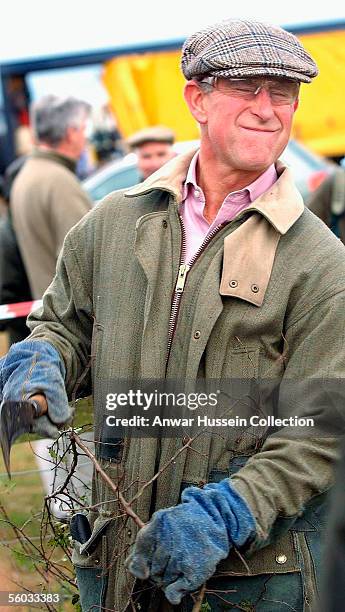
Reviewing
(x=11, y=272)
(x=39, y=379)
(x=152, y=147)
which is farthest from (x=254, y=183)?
(x=152, y=147)

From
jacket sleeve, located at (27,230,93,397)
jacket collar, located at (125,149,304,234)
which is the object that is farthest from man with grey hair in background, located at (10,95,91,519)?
jacket collar, located at (125,149,304,234)

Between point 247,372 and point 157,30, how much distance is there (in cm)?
1150

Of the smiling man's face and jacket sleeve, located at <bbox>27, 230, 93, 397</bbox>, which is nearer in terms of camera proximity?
the smiling man's face

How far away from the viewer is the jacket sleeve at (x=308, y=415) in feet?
8.00

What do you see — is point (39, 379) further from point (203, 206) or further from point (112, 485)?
point (203, 206)

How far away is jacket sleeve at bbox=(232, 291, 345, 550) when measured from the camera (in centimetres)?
244

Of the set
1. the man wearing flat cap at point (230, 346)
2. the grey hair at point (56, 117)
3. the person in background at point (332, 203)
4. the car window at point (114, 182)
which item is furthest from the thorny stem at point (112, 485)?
the car window at point (114, 182)

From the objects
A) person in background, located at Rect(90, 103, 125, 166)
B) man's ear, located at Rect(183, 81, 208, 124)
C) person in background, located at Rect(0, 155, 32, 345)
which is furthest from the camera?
person in background, located at Rect(90, 103, 125, 166)

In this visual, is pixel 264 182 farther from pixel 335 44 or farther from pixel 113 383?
pixel 335 44

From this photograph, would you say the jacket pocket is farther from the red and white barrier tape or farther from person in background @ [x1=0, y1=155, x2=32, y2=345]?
person in background @ [x1=0, y1=155, x2=32, y2=345]

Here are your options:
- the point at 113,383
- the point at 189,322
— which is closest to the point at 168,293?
the point at 189,322

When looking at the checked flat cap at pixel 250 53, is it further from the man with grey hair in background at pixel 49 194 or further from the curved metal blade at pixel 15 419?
the man with grey hair in background at pixel 49 194

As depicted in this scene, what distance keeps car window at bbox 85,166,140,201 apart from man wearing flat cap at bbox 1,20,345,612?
805cm

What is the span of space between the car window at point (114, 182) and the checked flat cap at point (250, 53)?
26.4 feet
